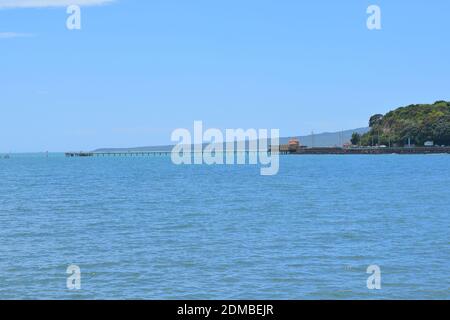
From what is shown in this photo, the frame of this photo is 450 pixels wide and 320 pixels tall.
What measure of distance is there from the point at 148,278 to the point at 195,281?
187 cm

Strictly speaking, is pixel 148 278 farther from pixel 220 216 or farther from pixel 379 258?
pixel 220 216

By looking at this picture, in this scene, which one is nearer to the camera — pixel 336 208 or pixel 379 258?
pixel 379 258

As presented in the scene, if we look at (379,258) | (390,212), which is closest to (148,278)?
(379,258)

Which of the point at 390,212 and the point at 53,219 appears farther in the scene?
the point at 390,212

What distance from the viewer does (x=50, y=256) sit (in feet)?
105
